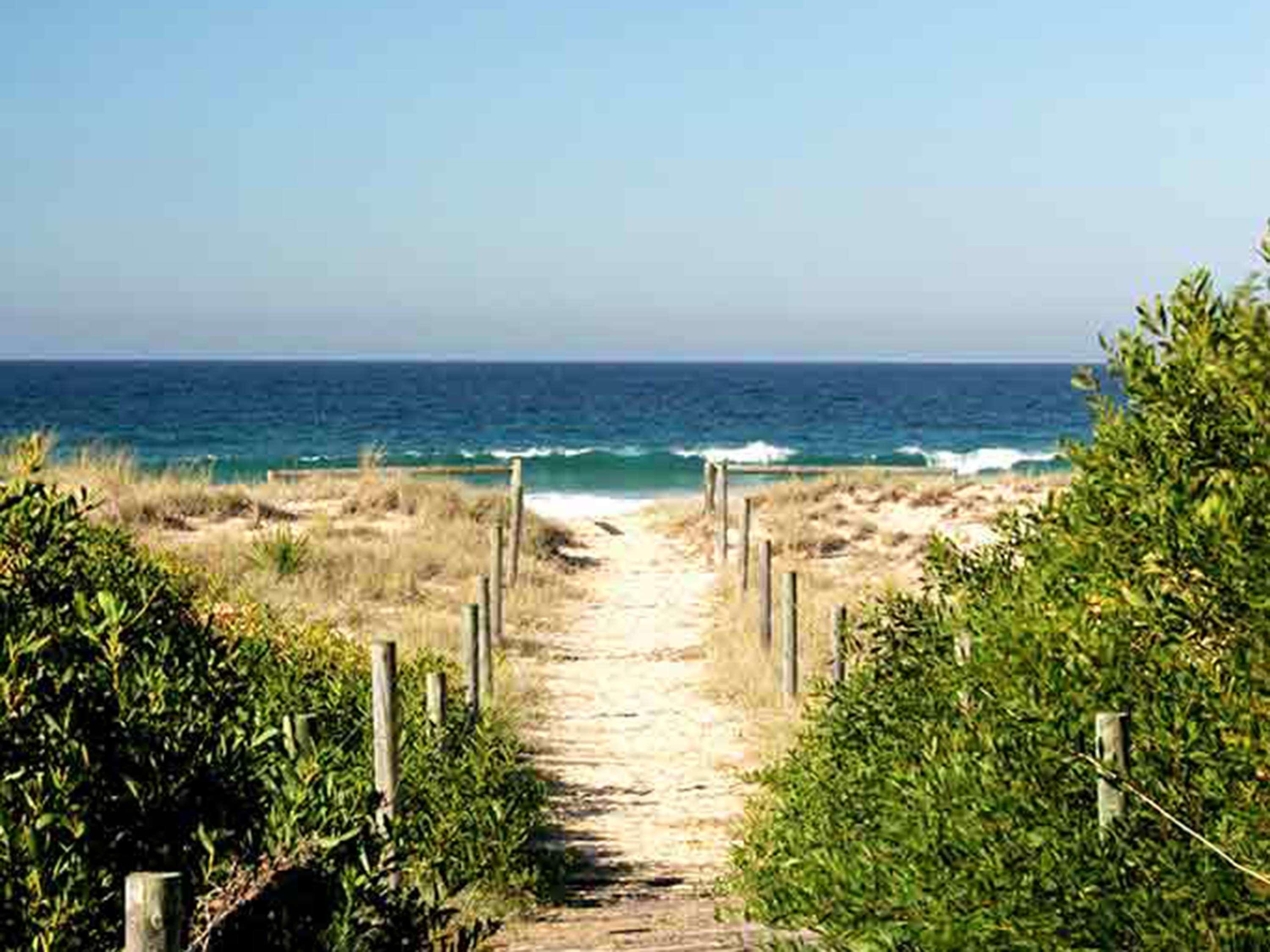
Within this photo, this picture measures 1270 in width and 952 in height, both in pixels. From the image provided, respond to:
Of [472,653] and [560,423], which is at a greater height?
[472,653]

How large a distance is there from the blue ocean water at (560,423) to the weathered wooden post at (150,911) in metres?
42.6

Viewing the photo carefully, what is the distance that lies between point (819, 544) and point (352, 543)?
8.05 metres

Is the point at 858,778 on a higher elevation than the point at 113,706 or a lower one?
lower

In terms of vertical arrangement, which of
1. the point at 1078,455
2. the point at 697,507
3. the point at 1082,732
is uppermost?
the point at 1078,455

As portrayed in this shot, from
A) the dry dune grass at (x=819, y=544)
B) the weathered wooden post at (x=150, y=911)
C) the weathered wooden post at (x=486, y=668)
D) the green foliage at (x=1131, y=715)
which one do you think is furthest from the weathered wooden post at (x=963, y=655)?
the weathered wooden post at (x=486, y=668)

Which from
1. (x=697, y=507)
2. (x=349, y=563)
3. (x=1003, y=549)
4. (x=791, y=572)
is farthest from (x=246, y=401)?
(x=1003, y=549)

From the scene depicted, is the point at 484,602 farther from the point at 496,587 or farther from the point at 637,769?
the point at 496,587

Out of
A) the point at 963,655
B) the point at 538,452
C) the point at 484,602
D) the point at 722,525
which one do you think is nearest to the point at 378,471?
the point at 722,525

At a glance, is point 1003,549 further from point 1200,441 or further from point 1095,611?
point 1200,441

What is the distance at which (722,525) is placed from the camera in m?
25.2

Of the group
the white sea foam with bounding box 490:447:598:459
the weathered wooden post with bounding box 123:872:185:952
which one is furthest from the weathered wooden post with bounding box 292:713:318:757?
the white sea foam with bounding box 490:447:598:459

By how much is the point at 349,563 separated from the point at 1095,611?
53.6 feet

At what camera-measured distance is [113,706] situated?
466cm

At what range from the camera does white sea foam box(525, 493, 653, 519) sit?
37.0 m
